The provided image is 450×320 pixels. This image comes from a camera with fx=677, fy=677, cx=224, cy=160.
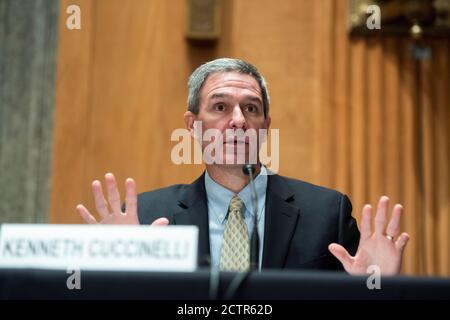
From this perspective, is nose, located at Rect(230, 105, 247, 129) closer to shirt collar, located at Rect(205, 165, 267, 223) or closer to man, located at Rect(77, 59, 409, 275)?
man, located at Rect(77, 59, 409, 275)

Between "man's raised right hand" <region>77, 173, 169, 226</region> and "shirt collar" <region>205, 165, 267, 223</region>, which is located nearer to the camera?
"man's raised right hand" <region>77, 173, 169, 226</region>

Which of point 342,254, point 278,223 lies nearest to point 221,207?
point 278,223

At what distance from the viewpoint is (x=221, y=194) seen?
2.74 metres

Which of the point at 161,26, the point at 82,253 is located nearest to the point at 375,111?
the point at 161,26

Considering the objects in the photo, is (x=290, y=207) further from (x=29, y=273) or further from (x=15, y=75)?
(x=15, y=75)

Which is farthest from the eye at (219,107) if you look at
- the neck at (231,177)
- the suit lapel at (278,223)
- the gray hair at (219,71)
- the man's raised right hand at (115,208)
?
the man's raised right hand at (115,208)

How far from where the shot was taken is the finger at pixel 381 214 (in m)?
2.03

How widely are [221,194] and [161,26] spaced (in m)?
1.51

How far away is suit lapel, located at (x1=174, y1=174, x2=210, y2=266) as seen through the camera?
8.38 feet

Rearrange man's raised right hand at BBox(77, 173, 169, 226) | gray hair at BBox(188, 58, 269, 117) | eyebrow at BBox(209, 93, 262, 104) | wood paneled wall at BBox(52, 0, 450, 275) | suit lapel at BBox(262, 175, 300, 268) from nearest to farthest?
man's raised right hand at BBox(77, 173, 169, 226) → suit lapel at BBox(262, 175, 300, 268) → eyebrow at BBox(209, 93, 262, 104) → gray hair at BBox(188, 58, 269, 117) → wood paneled wall at BBox(52, 0, 450, 275)

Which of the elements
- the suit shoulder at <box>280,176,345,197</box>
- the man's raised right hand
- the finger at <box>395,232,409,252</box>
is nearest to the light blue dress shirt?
the suit shoulder at <box>280,176,345,197</box>

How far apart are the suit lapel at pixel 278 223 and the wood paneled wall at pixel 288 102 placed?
1.04m

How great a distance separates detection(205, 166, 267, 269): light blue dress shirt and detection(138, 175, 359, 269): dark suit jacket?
30mm

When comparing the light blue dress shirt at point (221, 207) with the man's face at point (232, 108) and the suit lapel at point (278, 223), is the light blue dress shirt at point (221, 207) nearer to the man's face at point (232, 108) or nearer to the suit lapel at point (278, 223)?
the suit lapel at point (278, 223)
